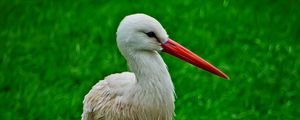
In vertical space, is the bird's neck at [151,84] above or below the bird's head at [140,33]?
below

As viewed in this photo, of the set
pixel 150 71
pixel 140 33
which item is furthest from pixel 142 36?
pixel 150 71

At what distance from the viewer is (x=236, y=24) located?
6430mm

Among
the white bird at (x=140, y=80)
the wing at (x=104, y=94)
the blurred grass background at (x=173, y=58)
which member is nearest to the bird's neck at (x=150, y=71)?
the white bird at (x=140, y=80)

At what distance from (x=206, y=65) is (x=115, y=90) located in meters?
0.55

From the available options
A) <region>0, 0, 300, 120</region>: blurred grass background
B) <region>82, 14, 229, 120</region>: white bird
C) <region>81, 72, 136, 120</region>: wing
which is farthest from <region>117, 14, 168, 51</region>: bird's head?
<region>0, 0, 300, 120</region>: blurred grass background

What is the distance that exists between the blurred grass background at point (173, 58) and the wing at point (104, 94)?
3.91ft

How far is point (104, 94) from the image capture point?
3787 mm

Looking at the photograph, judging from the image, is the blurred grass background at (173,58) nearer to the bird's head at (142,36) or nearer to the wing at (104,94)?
the wing at (104,94)

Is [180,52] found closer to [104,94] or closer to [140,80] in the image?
[140,80]

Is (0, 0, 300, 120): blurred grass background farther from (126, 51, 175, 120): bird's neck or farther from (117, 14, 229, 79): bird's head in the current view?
(117, 14, 229, 79): bird's head

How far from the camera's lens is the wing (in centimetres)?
373

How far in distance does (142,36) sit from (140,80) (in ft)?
0.96

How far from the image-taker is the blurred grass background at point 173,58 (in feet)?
17.1

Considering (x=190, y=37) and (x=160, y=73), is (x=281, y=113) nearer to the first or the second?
(x=190, y=37)
